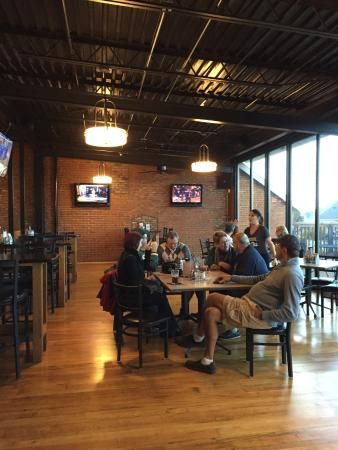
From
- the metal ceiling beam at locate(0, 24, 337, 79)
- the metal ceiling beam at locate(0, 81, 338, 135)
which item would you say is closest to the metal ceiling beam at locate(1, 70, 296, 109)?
the metal ceiling beam at locate(0, 81, 338, 135)

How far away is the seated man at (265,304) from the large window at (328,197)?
13.1 feet


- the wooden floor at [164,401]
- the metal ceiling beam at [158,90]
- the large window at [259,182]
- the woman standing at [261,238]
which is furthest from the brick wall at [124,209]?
the wooden floor at [164,401]

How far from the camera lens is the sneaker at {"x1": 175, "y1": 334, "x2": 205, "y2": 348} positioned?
3.78m

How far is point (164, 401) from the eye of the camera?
2.75 metres

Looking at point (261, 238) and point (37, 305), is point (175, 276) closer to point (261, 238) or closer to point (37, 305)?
point (37, 305)

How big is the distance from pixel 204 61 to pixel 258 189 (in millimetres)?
5488

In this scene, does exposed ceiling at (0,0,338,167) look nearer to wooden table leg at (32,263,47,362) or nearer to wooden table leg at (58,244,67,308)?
wooden table leg at (58,244,67,308)

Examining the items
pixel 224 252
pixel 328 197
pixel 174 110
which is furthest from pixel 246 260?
pixel 328 197

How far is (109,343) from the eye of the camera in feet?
13.2

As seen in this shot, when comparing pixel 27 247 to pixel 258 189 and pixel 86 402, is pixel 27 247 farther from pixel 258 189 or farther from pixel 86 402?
pixel 258 189

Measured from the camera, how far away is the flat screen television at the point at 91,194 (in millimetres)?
10766

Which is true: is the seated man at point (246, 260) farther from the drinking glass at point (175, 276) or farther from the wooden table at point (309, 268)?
the wooden table at point (309, 268)

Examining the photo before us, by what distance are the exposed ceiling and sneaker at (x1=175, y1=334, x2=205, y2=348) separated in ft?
10.7

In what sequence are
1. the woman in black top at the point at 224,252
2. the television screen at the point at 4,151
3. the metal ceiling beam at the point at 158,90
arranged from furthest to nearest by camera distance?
1. the television screen at the point at 4,151
2. the metal ceiling beam at the point at 158,90
3. the woman in black top at the point at 224,252
